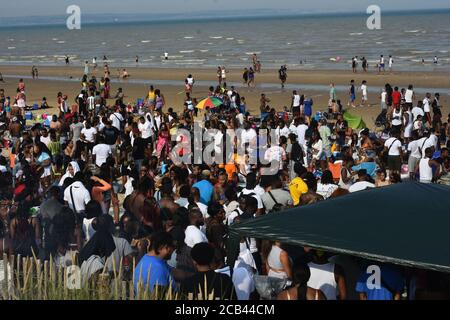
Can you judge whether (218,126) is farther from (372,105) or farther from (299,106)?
(372,105)

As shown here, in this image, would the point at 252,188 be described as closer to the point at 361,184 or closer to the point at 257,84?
the point at 361,184

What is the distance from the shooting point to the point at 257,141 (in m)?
15.3

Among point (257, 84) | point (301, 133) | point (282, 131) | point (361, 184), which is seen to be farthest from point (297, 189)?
point (257, 84)

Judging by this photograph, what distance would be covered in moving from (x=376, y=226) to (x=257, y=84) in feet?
110

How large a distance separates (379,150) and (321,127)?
1797 millimetres

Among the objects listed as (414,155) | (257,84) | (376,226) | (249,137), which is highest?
(376,226)

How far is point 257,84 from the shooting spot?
40312mm

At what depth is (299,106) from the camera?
79.2 ft

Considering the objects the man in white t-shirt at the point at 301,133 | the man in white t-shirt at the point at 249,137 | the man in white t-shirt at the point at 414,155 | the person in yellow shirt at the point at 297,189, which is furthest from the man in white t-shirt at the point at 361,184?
the man in white t-shirt at the point at 301,133

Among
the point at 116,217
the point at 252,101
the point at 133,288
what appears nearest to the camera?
the point at 133,288
